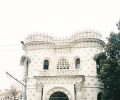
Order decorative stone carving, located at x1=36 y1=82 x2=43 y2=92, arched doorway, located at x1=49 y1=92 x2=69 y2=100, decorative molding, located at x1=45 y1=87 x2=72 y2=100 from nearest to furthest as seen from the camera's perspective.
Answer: decorative molding, located at x1=45 y1=87 x2=72 y2=100
decorative stone carving, located at x1=36 y1=82 x2=43 y2=92
arched doorway, located at x1=49 y1=92 x2=69 y2=100

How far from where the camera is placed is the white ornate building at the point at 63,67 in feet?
104

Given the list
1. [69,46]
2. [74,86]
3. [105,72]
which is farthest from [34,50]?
[105,72]

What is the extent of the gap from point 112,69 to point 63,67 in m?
6.64

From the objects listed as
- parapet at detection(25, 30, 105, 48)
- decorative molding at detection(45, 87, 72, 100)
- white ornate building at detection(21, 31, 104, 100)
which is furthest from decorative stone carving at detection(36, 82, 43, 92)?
parapet at detection(25, 30, 105, 48)

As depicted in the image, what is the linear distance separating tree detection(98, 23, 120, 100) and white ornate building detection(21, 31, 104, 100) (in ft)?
7.95

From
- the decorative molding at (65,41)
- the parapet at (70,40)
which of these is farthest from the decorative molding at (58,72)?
the parapet at (70,40)

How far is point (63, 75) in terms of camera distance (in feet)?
105

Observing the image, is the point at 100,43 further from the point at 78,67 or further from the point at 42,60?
the point at 42,60

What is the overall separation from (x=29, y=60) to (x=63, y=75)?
511 centimetres

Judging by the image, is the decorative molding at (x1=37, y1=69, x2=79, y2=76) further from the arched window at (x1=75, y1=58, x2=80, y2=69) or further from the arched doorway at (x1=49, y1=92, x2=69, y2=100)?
the arched doorway at (x1=49, y1=92, x2=69, y2=100)

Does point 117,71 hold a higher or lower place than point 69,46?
lower

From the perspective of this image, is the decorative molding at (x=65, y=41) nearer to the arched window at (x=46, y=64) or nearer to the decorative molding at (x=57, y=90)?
the arched window at (x=46, y=64)

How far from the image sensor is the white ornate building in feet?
104

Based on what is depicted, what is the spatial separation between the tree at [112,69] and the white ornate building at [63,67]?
95.3 inches
